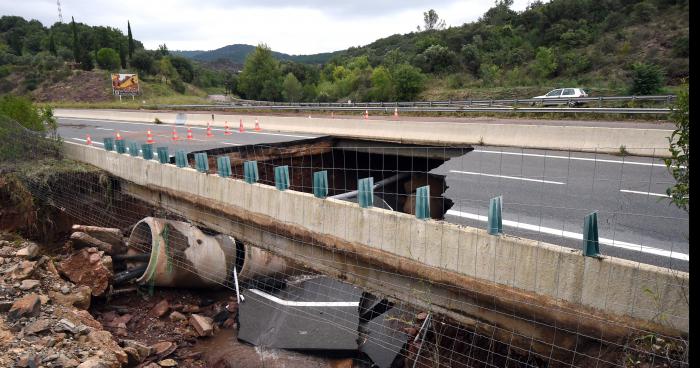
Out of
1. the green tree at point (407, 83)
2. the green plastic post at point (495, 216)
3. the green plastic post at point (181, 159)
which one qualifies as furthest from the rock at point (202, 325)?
the green tree at point (407, 83)

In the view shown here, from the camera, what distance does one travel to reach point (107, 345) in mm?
7289

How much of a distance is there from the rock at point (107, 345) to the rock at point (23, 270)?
7.19ft

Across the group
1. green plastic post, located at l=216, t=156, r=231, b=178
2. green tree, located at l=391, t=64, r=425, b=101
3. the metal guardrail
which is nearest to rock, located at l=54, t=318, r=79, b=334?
green plastic post, located at l=216, t=156, r=231, b=178

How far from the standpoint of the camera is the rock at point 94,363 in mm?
6250

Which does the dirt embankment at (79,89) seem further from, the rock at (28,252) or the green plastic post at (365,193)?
the green plastic post at (365,193)

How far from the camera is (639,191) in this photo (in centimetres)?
892

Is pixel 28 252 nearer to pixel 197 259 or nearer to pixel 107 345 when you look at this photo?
pixel 197 259

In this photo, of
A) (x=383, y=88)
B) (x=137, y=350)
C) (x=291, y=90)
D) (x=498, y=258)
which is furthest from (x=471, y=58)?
(x=137, y=350)

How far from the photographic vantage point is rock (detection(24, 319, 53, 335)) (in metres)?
6.81

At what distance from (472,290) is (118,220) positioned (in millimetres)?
10674

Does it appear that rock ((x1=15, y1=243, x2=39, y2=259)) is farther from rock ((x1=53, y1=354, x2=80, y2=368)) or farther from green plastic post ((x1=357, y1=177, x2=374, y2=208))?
green plastic post ((x1=357, y1=177, x2=374, y2=208))

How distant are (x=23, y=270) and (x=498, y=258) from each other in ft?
27.0
